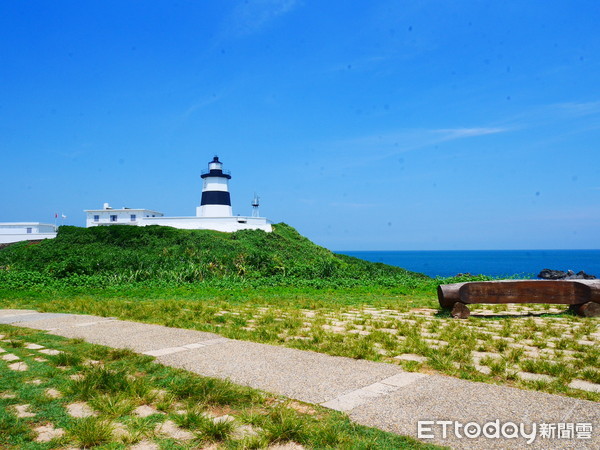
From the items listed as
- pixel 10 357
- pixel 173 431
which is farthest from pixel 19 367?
pixel 173 431

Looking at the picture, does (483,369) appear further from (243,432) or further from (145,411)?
(145,411)

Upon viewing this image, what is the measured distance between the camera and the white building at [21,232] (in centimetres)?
4553

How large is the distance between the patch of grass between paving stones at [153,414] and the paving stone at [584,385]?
2127 mm

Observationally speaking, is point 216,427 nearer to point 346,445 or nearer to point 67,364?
point 346,445

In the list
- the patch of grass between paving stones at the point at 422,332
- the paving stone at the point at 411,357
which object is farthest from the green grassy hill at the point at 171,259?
the paving stone at the point at 411,357

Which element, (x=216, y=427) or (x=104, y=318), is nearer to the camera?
(x=216, y=427)

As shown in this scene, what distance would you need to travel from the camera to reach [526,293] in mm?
8773

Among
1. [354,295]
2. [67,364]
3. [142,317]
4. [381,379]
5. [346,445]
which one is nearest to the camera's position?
[346,445]

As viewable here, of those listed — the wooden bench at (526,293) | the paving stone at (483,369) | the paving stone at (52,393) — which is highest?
the wooden bench at (526,293)

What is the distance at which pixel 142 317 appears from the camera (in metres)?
8.43

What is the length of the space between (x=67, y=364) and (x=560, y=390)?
5.14 m

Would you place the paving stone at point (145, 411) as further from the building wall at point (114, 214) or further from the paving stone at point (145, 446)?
the building wall at point (114, 214)

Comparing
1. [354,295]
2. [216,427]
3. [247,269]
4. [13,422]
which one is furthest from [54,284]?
[216,427]

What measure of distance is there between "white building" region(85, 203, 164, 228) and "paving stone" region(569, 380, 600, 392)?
52.8 meters
